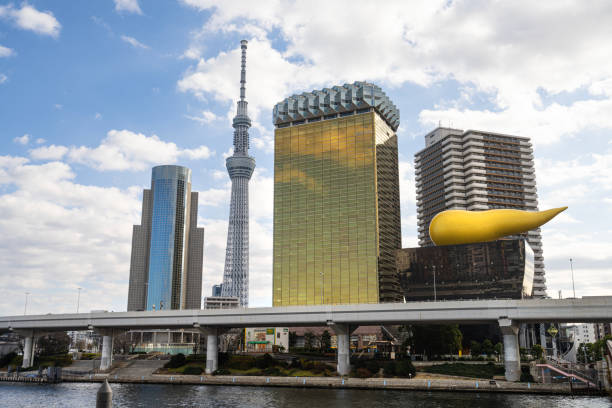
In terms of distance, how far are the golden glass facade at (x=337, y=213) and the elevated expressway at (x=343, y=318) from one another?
3126 inches

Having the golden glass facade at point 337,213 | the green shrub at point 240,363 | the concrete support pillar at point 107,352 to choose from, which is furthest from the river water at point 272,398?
the golden glass facade at point 337,213

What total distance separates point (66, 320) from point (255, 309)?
40.2 m

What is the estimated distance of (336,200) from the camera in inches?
7101

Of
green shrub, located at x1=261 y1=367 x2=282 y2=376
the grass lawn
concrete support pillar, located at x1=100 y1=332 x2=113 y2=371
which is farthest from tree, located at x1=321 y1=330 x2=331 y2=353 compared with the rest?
the grass lawn

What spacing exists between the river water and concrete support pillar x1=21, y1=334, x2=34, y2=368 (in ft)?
113

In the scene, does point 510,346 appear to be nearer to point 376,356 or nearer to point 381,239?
point 376,356

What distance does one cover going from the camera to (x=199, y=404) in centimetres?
5834

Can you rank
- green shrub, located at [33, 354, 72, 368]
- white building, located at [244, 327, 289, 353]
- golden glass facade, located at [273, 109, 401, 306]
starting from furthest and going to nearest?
golden glass facade, located at [273, 109, 401, 306]
white building, located at [244, 327, 289, 353]
green shrub, located at [33, 354, 72, 368]

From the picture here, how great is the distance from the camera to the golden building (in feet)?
566

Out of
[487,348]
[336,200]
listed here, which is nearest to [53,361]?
[487,348]

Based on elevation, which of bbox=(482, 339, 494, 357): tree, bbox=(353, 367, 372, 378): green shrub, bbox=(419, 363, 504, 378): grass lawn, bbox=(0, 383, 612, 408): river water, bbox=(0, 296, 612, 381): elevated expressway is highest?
bbox=(0, 296, 612, 381): elevated expressway

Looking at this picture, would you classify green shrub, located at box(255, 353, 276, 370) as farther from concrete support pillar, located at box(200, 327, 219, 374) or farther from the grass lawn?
the grass lawn

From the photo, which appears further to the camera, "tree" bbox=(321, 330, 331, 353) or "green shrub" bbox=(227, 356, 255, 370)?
"tree" bbox=(321, 330, 331, 353)

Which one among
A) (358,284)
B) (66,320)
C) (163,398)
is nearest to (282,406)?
(163,398)
